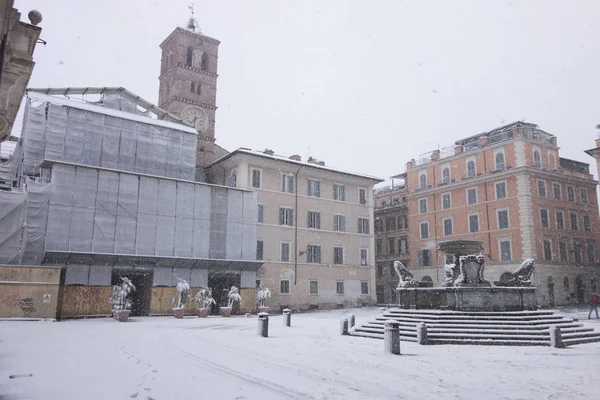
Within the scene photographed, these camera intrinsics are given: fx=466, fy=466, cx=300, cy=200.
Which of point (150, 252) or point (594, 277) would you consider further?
point (594, 277)

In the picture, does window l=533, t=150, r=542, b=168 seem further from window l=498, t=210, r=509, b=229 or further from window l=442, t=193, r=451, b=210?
window l=442, t=193, r=451, b=210

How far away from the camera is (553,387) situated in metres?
8.34

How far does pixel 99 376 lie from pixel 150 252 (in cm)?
2134

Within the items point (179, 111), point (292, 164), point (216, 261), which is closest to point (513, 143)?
point (292, 164)

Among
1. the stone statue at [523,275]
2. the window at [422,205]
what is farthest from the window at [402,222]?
the stone statue at [523,275]

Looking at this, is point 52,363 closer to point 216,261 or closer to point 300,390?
point 300,390

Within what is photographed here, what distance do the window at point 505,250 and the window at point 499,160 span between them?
6484 millimetres

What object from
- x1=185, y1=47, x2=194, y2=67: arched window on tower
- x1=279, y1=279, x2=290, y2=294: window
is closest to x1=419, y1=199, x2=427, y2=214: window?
x1=279, y1=279, x2=290, y2=294: window

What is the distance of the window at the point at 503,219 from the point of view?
3984 centimetres

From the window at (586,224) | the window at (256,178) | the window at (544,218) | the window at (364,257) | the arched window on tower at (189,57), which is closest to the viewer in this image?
the window at (256,178)

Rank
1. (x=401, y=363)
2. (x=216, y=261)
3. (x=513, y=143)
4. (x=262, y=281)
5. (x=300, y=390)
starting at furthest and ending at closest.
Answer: (x=513, y=143), (x=262, y=281), (x=216, y=261), (x=401, y=363), (x=300, y=390)

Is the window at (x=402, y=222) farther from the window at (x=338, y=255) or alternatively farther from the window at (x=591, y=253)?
the window at (x=591, y=253)

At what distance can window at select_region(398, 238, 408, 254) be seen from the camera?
49.8m

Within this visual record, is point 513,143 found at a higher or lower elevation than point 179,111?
lower
